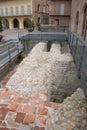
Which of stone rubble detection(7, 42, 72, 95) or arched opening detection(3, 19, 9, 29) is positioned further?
arched opening detection(3, 19, 9, 29)

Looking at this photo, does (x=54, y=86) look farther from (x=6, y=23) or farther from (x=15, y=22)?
(x=6, y=23)

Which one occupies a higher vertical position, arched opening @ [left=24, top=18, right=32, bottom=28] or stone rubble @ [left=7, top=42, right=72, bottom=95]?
arched opening @ [left=24, top=18, right=32, bottom=28]

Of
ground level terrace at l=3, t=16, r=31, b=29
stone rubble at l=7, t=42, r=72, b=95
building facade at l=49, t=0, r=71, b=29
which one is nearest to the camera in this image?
stone rubble at l=7, t=42, r=72, b=95

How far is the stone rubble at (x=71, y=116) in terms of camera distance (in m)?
2.61

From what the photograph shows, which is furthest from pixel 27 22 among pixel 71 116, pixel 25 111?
pixel 71 116

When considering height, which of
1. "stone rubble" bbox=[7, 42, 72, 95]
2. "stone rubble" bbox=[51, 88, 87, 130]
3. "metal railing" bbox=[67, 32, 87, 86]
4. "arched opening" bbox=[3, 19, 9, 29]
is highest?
"arched opening" bbox=[3, 19, 9, 29]

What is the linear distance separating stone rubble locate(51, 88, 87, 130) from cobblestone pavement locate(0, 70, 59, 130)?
6.2 inches

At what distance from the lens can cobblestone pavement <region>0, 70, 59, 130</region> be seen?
2.62 meters

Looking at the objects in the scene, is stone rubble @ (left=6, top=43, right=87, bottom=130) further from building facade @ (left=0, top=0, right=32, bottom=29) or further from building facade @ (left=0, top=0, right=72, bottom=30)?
building facade @ (left=0, top=0, right=32, bottom=29)

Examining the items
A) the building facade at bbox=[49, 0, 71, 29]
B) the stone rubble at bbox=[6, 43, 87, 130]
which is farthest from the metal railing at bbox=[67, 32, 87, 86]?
the building facade at bbox=[49, 0, 71, 29]

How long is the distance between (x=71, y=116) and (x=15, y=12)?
90.7 feet

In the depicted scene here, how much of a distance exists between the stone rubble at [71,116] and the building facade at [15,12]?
83.6 ft

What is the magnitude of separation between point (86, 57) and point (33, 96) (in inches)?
68.2

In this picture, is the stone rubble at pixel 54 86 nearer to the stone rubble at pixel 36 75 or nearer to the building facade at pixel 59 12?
the stone rubble at pixel 36 75
